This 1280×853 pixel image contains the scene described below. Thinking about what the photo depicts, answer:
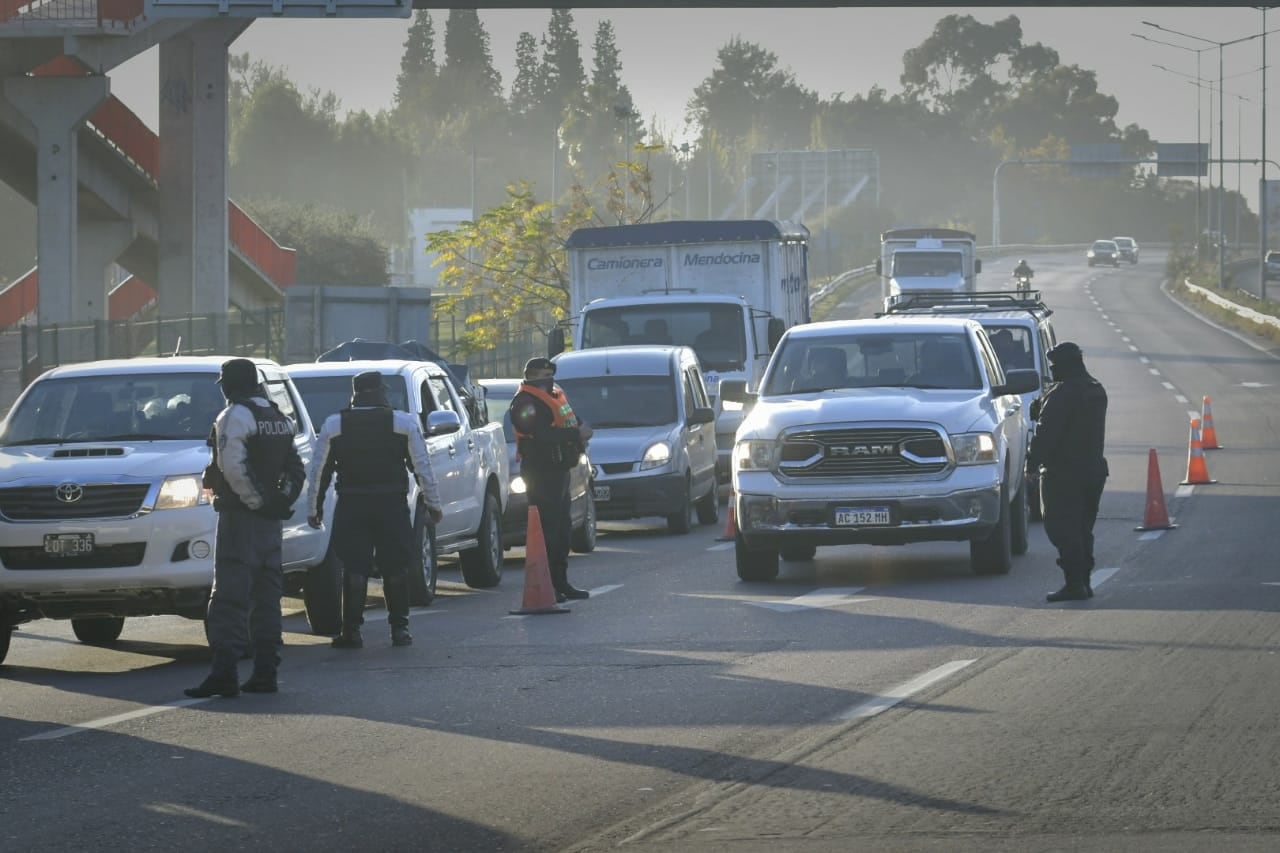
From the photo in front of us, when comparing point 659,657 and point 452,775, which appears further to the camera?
point 659,657

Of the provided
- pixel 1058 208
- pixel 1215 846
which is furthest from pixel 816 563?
pixel 1058 208

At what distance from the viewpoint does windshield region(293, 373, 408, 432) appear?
17.9 meters

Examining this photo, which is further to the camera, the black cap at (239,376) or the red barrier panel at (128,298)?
the red barrier panel at (128,298)

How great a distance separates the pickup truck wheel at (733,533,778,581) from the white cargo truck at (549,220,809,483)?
32.6ft

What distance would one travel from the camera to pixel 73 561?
1336 centimetres

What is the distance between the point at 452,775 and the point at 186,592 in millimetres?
4698

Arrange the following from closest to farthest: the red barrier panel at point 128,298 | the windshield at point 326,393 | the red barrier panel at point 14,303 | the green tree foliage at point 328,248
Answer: the windshield at point 326,393 < the red barrier panel at point 14,303 < the red barrier panel at point 128,298 < the green tree foliage at point 328,248

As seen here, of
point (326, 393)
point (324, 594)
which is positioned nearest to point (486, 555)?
point (326, 393)

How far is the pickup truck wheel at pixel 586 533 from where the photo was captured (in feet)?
70.5

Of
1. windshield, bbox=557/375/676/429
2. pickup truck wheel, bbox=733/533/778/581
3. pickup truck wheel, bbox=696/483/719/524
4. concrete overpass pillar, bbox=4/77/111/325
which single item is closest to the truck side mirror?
pickup truck wheel, bbox=696/483/719/524

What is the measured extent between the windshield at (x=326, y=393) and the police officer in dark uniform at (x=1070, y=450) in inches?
202

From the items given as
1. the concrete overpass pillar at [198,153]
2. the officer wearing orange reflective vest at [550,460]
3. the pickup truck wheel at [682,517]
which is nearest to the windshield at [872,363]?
the officer wearing orange reflective vest at [550,460]

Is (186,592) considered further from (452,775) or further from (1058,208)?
(1058,208)

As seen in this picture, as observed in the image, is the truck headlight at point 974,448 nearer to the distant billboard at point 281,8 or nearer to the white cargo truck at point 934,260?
the distant billboard at point 281,8
